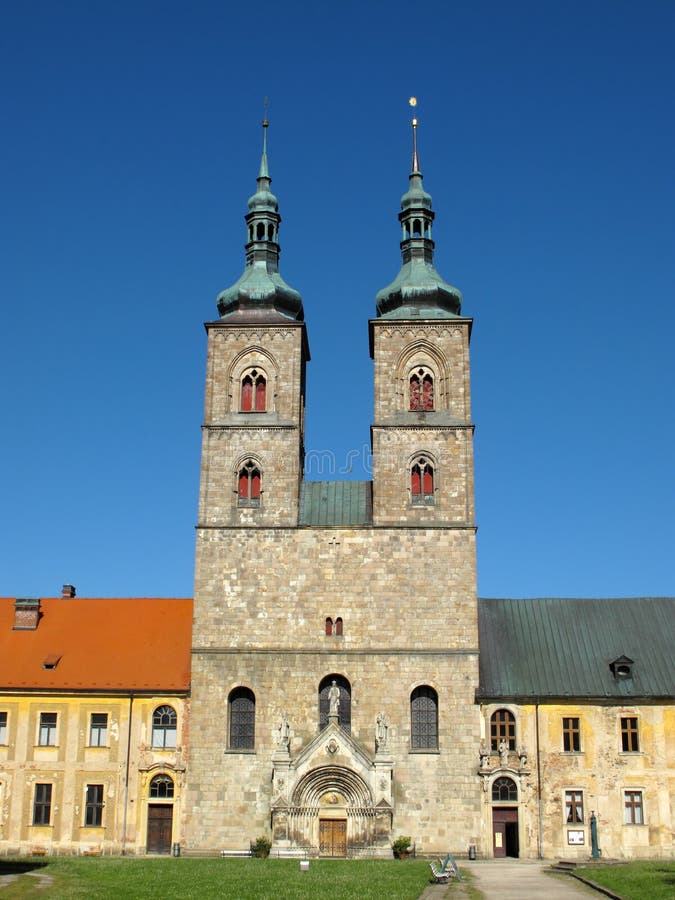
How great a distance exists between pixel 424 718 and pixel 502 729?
10.3 feet

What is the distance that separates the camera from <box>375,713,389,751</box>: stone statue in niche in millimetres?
42219

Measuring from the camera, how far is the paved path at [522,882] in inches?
1172

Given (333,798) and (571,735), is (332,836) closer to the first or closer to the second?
(333,798)

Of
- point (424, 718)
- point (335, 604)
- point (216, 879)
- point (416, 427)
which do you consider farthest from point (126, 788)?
point (416, 427)

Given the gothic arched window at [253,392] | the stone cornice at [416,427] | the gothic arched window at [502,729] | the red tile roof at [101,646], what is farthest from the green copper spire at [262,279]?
the gothic arched window at [502,729]

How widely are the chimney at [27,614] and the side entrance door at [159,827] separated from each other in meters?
10.1

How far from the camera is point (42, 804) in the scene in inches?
1724

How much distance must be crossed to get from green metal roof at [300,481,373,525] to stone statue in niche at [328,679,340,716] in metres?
6.68

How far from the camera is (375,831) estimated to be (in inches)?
1626

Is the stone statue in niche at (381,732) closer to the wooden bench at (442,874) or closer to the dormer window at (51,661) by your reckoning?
the wooden bench at (442,874)

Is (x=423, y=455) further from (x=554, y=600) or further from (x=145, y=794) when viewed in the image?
(x=145, y=794)

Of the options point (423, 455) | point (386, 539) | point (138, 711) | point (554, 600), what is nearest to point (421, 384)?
point (423, 455)

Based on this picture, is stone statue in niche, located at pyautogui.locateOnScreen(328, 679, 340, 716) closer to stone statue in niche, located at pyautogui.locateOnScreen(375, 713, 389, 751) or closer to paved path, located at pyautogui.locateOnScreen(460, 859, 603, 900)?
stone statue in niche, located at pyautogui.locateOnScreen(375, 713, 389, 751)

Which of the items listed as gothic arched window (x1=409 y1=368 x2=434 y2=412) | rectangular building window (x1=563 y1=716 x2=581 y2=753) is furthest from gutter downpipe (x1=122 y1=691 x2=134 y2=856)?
Answer: rectangular building window (x1=563 y1=716 x2=581 y2=753)
